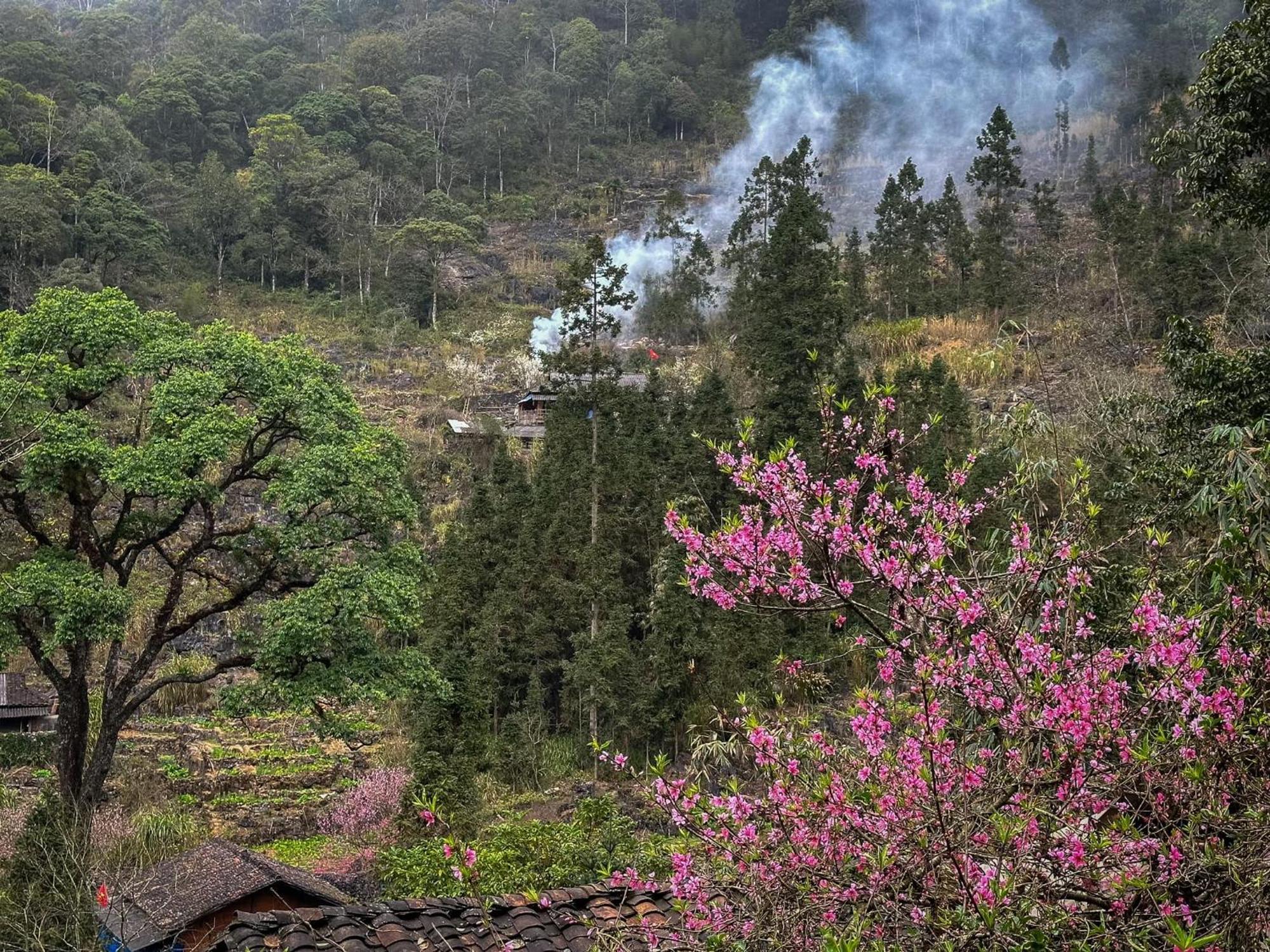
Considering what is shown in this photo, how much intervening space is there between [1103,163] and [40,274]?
4246 centimetres

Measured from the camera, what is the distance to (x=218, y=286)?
41438mm

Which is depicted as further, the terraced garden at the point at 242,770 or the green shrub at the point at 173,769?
the green shrub at the point at 173,769

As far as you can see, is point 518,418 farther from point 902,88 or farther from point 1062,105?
point 902,88

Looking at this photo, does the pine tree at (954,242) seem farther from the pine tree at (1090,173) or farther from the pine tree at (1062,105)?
the pine tree at (1062,105)

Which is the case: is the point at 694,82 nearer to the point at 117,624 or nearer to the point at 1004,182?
the point at 1004,182

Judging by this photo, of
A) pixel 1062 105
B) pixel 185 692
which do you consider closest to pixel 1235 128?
pixel 185 692

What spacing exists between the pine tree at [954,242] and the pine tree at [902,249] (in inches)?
23.4

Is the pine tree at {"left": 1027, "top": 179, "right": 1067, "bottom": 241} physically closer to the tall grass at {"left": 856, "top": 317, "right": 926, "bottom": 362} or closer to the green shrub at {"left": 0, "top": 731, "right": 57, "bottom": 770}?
the tall grass at {"left": 856, "top": 317, "right": 926, "bottom": 362}

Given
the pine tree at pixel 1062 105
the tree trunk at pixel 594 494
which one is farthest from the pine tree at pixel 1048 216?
the tree trunk at pixel 594 494

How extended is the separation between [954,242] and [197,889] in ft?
89.7

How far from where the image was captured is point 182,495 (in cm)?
1245

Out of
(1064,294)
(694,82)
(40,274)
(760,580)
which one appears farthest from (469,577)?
(694,82)

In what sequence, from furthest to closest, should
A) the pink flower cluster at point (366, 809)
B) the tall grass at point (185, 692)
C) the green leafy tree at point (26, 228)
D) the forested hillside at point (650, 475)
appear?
the green leafy tree at point (26, 228) < the tall grass at point (185, 692) < the pink flower cluster at point (366, 809) < the forested hillside at point (650, 475)

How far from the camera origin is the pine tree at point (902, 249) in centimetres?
3181
